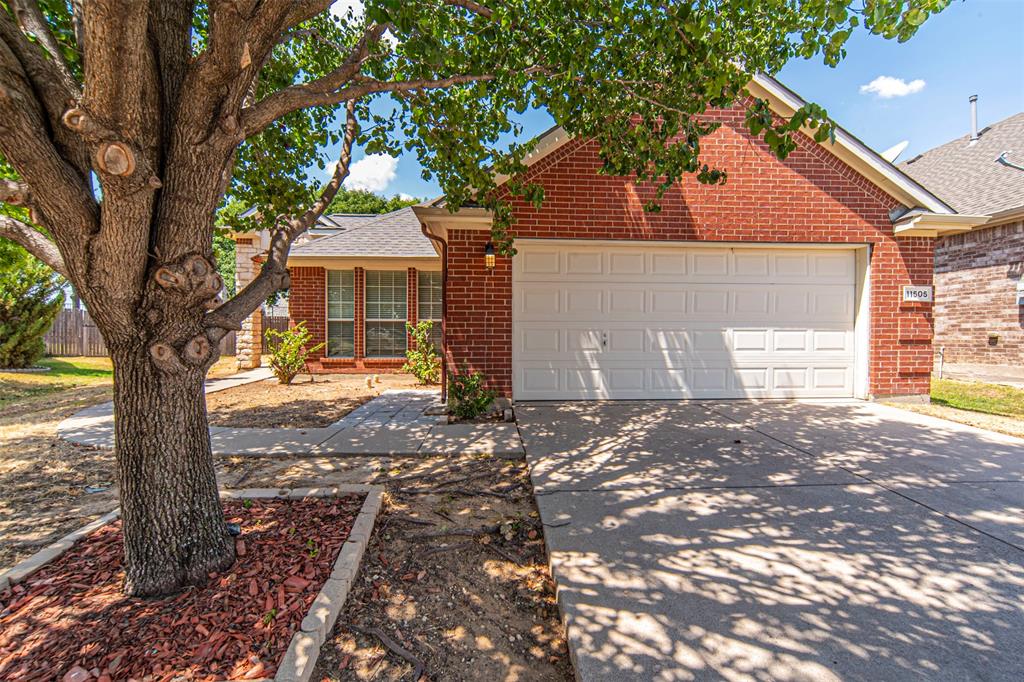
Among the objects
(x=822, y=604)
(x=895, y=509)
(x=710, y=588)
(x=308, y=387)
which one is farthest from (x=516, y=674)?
(x=308, y=387)

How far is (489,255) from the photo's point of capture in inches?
264

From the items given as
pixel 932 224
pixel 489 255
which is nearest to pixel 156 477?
pixel 489 255

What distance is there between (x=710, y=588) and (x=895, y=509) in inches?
80.9

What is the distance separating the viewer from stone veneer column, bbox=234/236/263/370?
39.7 ft

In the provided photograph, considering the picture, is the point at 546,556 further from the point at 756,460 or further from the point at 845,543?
the point at 756,460

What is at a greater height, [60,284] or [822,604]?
[60,284]

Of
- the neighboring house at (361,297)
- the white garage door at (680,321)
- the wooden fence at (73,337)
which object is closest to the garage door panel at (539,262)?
the white garage door at (680,321)

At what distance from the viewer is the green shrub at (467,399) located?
6531 mm

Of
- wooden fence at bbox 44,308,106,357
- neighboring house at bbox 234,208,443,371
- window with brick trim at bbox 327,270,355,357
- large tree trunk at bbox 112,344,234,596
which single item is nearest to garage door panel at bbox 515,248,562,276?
neighboring house at bbox 234,208,443,371

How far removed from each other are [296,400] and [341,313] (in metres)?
4.23

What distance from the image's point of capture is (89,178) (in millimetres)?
2422

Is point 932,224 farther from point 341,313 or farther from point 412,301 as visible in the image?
point 341,313

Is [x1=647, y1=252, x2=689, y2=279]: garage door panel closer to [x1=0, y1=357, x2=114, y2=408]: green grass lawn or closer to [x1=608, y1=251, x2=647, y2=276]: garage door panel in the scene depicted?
[x1=608, y1=251, x2=647, y2=276]: garage door panel

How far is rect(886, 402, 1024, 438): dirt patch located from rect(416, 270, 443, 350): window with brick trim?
370 inches
